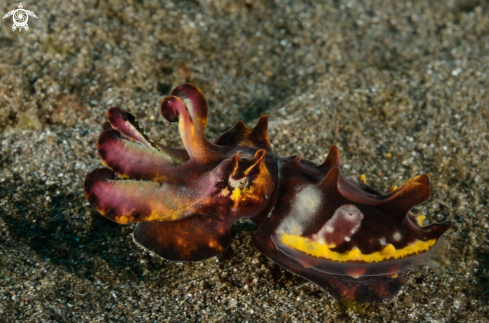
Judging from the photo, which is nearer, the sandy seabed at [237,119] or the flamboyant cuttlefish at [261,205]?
the flamboyant cuttlefish at [261,205]

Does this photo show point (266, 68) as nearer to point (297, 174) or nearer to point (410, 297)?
point (297, 174)

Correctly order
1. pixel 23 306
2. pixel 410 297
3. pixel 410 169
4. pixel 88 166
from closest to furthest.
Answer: pixel 23 306, pixel 410 297, pixel 88 166, pixel 410 169

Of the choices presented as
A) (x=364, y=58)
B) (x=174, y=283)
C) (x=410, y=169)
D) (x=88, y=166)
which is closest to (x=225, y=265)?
(x=174, y=283)

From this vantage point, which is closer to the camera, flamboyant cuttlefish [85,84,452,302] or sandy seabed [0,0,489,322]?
flamboyant cuttlefish [85,84,452,302]
